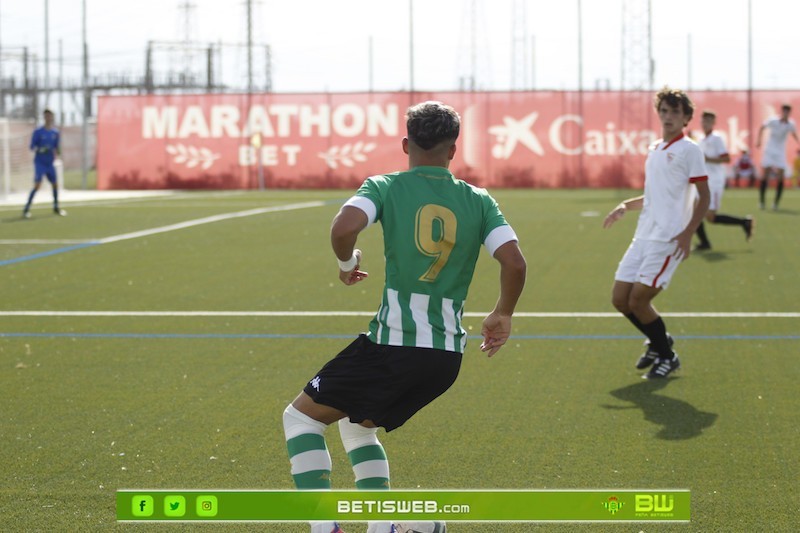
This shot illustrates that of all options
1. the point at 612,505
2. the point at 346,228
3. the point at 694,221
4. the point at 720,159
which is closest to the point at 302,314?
the point at 694,221

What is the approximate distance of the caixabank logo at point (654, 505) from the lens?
436 centimetres

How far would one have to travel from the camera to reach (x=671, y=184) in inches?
321

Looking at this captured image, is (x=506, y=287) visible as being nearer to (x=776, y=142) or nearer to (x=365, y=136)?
(x=776, y=142)

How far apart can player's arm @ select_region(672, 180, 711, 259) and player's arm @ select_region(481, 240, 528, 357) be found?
3.85 metres

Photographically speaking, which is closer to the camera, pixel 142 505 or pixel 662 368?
pixel 142 505

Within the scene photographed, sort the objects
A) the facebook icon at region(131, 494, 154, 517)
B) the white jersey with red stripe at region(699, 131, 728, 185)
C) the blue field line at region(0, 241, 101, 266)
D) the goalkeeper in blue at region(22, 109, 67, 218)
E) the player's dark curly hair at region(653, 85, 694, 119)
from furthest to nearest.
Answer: the goalkeeper in blue at region(22, 109, 67, 218) < the white jersey with red stripe at region(699, 131, 728, 185) < the blue field line at region(0, 241, 101, 266) < the player's dark curly hair at region(653, 85, 694, 119) < the facebook icon at region(131, 494, 154, 517)

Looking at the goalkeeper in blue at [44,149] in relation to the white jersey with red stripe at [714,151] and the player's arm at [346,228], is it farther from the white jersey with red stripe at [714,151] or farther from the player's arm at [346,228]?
the player's arm at [346,228]

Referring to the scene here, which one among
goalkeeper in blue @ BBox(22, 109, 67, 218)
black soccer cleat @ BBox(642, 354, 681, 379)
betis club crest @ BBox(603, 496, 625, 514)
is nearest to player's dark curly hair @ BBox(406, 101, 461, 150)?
betis club crest @ BBox(603, 496, 625, 514)

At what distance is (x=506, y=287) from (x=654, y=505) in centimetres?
98

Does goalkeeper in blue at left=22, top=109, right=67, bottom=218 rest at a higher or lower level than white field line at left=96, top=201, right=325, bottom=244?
higher

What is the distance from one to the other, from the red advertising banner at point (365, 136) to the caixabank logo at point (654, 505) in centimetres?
3418

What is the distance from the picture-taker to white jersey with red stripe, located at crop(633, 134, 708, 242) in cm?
810

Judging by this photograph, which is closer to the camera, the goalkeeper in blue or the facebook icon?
the facebook icon

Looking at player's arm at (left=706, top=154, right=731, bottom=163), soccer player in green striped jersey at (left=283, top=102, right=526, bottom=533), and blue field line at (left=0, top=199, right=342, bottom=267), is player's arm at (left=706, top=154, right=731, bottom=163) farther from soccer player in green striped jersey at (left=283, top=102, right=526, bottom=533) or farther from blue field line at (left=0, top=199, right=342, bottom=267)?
soccer player in green striped jersey at (left=283, top=102, right=526, bottom=533)
